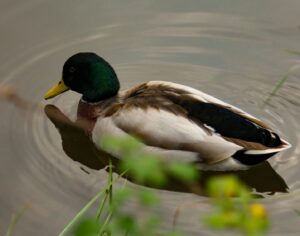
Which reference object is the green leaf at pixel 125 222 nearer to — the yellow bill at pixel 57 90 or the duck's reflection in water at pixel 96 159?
the duck's reflection in water at pixel 96 159

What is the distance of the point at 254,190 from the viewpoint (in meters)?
4.91

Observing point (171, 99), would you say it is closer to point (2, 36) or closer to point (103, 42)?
point (103, 42)

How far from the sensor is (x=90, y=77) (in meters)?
5.47

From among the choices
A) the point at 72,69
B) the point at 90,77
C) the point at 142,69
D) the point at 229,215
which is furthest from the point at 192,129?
the point at 229,215

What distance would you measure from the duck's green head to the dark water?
0.22 metres

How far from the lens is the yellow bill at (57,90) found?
5555mm

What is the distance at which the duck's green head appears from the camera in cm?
539

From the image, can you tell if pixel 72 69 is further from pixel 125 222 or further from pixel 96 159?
pixel 125 222

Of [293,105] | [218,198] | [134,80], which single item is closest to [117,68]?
[134,80]

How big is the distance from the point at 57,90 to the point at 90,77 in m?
0.28

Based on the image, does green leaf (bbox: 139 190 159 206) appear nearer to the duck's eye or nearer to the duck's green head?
the duck's green head

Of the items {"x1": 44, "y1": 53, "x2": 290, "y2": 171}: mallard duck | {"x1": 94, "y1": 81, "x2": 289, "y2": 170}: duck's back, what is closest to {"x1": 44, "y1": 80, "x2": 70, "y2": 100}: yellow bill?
{"x1": 44, "y1": 53, "x2": 290, "y2": 171}: mallard duck

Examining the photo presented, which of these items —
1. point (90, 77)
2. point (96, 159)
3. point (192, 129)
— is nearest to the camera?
point (192, 129)

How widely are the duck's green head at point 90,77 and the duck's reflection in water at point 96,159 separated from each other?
0.19 m
